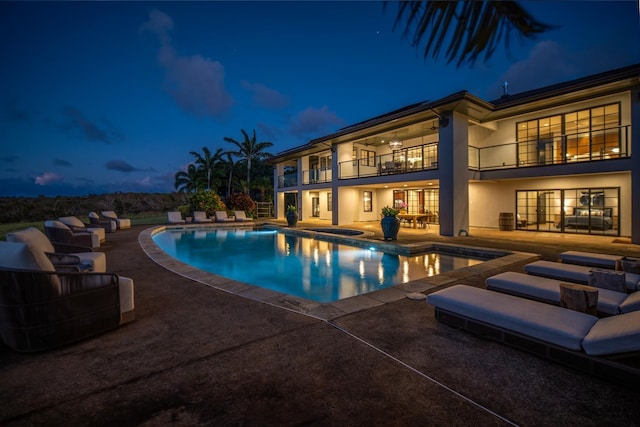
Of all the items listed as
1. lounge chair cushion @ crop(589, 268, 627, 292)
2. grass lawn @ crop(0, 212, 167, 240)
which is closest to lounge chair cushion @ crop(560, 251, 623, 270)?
lounge chair cushion @ crop(589, 268, 627, 292)

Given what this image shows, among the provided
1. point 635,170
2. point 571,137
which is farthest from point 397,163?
point 635,170

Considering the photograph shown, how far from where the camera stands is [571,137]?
37.5ft

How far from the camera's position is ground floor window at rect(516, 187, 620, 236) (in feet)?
35.0

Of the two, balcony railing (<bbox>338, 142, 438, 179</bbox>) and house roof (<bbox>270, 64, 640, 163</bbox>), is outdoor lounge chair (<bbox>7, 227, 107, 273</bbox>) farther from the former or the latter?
balcony railing (<bbox>338, 142, 438, 179</bbox>)

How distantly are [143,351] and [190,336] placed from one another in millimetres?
429

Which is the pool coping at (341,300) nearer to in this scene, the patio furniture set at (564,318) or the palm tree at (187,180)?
the patio furniture set at (564,318)

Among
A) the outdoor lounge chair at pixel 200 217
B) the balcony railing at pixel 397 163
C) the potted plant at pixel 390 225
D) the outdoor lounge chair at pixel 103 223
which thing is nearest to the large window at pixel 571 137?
the balcony railing at pixel 397 163

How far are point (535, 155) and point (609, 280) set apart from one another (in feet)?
36.5

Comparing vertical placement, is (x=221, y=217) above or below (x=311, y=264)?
above

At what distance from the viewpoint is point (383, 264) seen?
798 centimetres

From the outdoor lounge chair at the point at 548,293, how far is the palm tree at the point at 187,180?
31.7m

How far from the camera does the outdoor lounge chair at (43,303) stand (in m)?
2.42

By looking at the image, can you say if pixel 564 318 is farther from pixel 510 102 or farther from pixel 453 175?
pixel 510 102

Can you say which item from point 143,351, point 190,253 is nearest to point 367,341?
point 143,351
